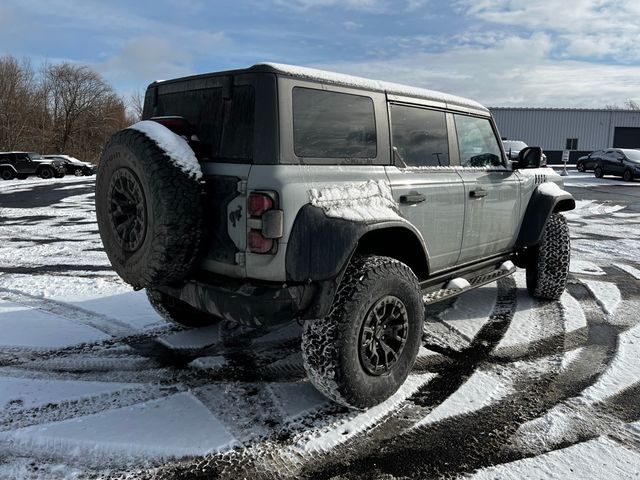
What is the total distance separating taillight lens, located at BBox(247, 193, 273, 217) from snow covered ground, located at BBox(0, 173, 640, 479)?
1.23 m

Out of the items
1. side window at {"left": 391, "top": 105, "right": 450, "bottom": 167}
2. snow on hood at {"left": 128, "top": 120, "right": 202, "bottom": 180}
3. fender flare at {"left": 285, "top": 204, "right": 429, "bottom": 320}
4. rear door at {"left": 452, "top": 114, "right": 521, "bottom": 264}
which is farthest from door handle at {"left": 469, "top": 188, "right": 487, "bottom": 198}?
snow on hood at {"left": 128, "top": 120, "right": 202, "bottom": 180}

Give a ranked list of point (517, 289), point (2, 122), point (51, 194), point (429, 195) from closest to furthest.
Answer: point (429, 195) → point (517, 289) → point (51, 194) → point (2, 122)

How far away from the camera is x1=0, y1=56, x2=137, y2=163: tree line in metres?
42.9

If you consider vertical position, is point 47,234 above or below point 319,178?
below

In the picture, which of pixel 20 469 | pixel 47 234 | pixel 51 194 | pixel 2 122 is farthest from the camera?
pixel 2 122

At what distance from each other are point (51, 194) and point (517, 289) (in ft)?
56.4

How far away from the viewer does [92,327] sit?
4383mm

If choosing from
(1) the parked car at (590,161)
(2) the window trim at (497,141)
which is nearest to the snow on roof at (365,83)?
(2) the window trim at (497,141)

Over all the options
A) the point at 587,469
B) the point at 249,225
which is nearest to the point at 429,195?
the point at 249,225

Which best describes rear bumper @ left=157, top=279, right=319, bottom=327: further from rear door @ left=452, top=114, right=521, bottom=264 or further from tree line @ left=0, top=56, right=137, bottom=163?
tree line @ left=0, top=56, right=137, bottom=163

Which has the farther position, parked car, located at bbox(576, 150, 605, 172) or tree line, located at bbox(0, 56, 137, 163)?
tree line, located at bbox(0, 56, 137, 163)

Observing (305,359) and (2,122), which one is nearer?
(305,359)

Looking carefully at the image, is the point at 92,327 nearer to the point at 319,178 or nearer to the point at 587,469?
the point at 319,178

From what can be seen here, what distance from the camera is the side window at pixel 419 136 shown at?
11.5 feet
